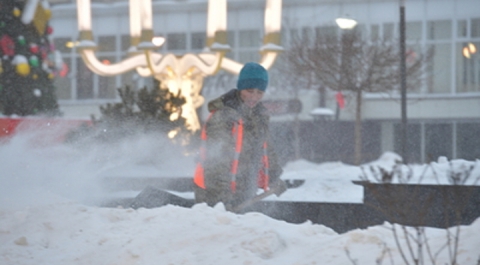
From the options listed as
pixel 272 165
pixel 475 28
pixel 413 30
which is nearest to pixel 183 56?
pixel 272 165

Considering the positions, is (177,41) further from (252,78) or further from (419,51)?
(252,78)

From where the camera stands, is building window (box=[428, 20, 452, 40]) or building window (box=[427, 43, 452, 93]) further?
building window (box=[427, 43, 452, 93])

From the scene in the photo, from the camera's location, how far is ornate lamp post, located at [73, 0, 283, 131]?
45.6ft

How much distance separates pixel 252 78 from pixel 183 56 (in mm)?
9836

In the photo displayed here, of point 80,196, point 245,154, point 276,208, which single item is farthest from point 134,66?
point 245,154

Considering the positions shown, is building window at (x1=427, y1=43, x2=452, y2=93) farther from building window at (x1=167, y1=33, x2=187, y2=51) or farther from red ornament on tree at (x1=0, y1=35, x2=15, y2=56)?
red ornament on tree at (x1=0, y1=35, x2=15, y2=56)

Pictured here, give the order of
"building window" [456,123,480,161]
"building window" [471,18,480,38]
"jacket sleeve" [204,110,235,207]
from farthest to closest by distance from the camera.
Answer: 1. "building window" [471,18,480,38]
2. "building window" [456,123,480,161]
3. "jacket sleeve" [204,110,235,207]

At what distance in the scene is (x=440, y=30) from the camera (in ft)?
94.5

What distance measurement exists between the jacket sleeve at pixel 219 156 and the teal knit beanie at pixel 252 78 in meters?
0.33

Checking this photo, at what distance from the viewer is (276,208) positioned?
7.04m

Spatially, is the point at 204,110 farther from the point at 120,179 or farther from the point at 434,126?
the point at 120,179

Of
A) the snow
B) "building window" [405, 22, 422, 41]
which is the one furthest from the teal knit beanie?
"building window" [405, 22, 422, 41]

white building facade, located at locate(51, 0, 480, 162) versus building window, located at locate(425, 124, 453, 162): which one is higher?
white building facade, located at locate(51, 0, 480, 162)

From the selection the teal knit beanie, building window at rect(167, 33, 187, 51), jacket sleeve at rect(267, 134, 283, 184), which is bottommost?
jacket sleeve at rect(267, 134, 283, 184)
